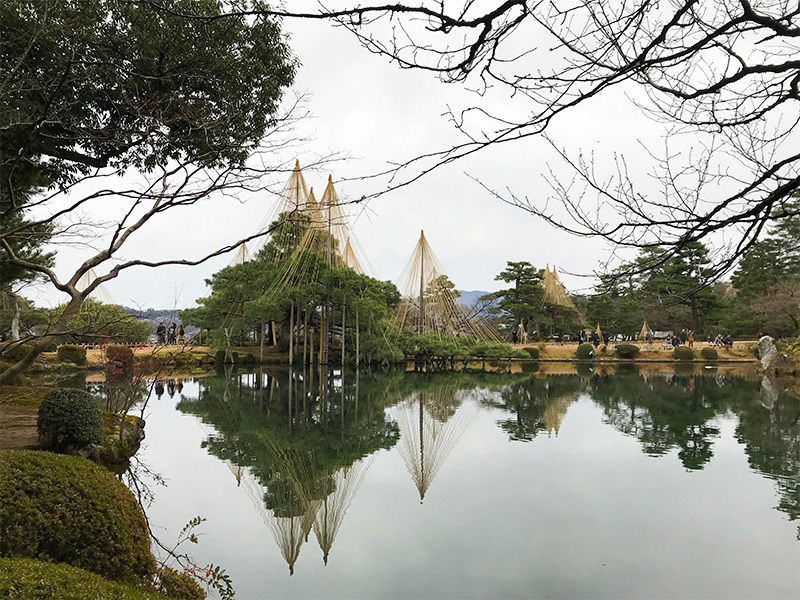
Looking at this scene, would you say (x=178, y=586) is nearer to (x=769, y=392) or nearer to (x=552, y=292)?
(x=769, y=392)

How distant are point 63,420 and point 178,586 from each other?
2.59m

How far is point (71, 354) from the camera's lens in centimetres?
1672

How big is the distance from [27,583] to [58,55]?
4.10m

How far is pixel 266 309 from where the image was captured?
19.6 m

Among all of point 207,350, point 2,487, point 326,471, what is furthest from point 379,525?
point 207,350

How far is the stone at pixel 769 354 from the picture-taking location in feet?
57.9

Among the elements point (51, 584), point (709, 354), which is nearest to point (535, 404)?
point (51, 584)

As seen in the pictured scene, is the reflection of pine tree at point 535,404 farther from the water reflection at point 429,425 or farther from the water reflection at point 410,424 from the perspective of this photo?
the water reflection at point 429,425

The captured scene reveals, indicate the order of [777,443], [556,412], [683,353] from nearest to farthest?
[777,443], [556,412], [683,353]

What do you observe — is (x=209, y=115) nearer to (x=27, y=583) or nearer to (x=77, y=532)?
(x=77, y=532)

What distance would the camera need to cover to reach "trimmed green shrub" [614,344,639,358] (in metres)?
24.3

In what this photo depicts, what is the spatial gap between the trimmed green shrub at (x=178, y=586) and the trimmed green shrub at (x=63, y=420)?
2.40 metres

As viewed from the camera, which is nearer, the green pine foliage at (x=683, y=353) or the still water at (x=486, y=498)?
the still water at (x=486, y=498)

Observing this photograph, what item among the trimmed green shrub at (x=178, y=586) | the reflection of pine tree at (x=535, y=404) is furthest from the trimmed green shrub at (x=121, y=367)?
the reflection of pine tree at (x=535, y=404)
